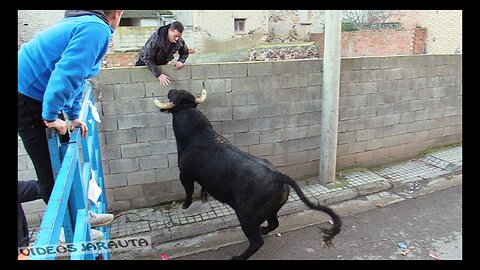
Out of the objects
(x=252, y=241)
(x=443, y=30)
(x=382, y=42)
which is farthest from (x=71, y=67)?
(x=382, y=42)

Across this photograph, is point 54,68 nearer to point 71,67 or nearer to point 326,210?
point 71,67

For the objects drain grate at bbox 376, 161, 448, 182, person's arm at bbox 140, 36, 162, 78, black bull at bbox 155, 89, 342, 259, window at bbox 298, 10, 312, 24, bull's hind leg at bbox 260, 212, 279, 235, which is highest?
window at bbox 298, 10, 312, 24

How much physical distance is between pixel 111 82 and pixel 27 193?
1.67m

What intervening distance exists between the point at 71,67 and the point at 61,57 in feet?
0.47

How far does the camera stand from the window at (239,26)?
59.3 feet

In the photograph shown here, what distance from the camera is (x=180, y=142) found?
354cm

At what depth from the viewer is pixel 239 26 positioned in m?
18.2

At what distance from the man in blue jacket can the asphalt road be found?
190 cm

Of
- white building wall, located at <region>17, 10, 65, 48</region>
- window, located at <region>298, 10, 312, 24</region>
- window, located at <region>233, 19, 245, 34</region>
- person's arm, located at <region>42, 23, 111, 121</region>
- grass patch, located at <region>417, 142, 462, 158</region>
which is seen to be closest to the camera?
person's arm, located at <region>42, 23, 111, 121</region>

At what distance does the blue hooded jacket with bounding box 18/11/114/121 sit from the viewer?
1.78m

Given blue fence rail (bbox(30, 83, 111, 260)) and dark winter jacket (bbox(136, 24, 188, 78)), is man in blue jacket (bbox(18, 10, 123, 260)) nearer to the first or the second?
blue fence rail (bbox(30, 83, 111, 260))

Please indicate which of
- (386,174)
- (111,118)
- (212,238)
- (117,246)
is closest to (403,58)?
(386,174)

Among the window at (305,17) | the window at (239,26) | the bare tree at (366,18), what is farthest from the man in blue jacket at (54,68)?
the bare tree at (366,18)

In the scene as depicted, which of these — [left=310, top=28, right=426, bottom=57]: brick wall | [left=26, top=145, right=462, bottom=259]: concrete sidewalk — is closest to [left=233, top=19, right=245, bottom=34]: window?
[left=310, top=28, right=426, bottom=57]: brick wall
